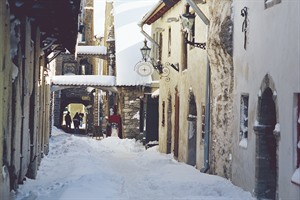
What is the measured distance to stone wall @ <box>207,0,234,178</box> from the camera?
11.6m

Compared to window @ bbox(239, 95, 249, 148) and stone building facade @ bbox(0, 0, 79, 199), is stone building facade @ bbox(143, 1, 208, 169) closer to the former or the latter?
window @ bbox(239, 95, 249, 148)

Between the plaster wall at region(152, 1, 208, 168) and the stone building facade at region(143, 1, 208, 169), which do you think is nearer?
the plaster wall at region(152, 1, 208, 168)

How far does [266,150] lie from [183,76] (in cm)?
775

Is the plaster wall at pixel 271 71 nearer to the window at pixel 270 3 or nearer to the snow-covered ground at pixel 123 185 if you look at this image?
the window at pixel 270 3

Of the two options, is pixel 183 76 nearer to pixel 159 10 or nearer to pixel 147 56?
pixel 147 56

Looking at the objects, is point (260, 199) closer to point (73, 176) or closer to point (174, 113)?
point (73, 176)

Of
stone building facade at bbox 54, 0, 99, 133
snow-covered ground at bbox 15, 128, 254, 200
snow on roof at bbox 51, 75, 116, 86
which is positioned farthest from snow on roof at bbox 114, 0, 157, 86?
snow-covered ground at bbox 15, 128, 254, 200

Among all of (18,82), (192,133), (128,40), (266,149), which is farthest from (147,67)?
(18,82)

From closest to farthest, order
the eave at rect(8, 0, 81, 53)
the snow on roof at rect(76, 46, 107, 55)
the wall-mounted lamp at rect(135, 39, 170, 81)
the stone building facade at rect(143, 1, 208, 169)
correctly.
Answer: the eave at rect(8, 0, 81, 53)
the stone building facade at rect(143, 1, 208, 169)
the wall-mounted lamp at rect(135, 39, 170, 81)
the snow on roof at rect(76, 46, 107, 55)

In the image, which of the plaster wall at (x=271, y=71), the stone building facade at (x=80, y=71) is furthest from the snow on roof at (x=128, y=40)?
the plaster wall at (x=271, y=71)

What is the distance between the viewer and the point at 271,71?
8.66 m

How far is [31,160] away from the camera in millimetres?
10953

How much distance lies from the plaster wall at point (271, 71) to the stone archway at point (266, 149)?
0.28m

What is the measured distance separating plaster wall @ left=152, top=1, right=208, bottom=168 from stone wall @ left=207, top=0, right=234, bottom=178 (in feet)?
4.36
